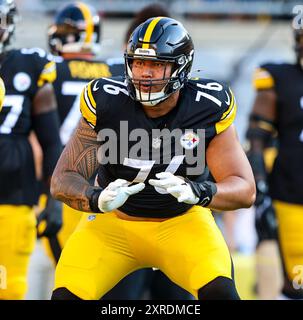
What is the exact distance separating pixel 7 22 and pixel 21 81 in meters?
0.31

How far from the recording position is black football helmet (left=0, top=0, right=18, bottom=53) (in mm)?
4812

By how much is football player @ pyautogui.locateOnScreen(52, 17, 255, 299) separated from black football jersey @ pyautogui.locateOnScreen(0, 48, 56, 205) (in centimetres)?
89

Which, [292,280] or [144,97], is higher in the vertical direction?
[144,97]

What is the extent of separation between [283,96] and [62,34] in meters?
1.40

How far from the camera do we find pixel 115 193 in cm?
359

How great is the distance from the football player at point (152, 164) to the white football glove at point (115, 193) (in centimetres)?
21

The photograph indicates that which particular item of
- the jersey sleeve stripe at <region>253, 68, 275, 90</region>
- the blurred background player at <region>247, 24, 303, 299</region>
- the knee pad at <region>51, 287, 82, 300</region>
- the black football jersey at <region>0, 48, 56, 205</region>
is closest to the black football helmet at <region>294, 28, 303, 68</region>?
the blurred background player at <region>247, 24, 303, 299</region>

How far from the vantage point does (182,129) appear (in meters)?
3.98

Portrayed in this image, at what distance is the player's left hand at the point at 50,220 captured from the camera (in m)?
4.93

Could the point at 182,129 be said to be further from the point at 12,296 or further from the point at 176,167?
the point at 12,296

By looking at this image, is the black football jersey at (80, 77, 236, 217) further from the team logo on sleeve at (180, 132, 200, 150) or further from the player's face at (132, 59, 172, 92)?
the player's face at (132, 59, 172, 92)
